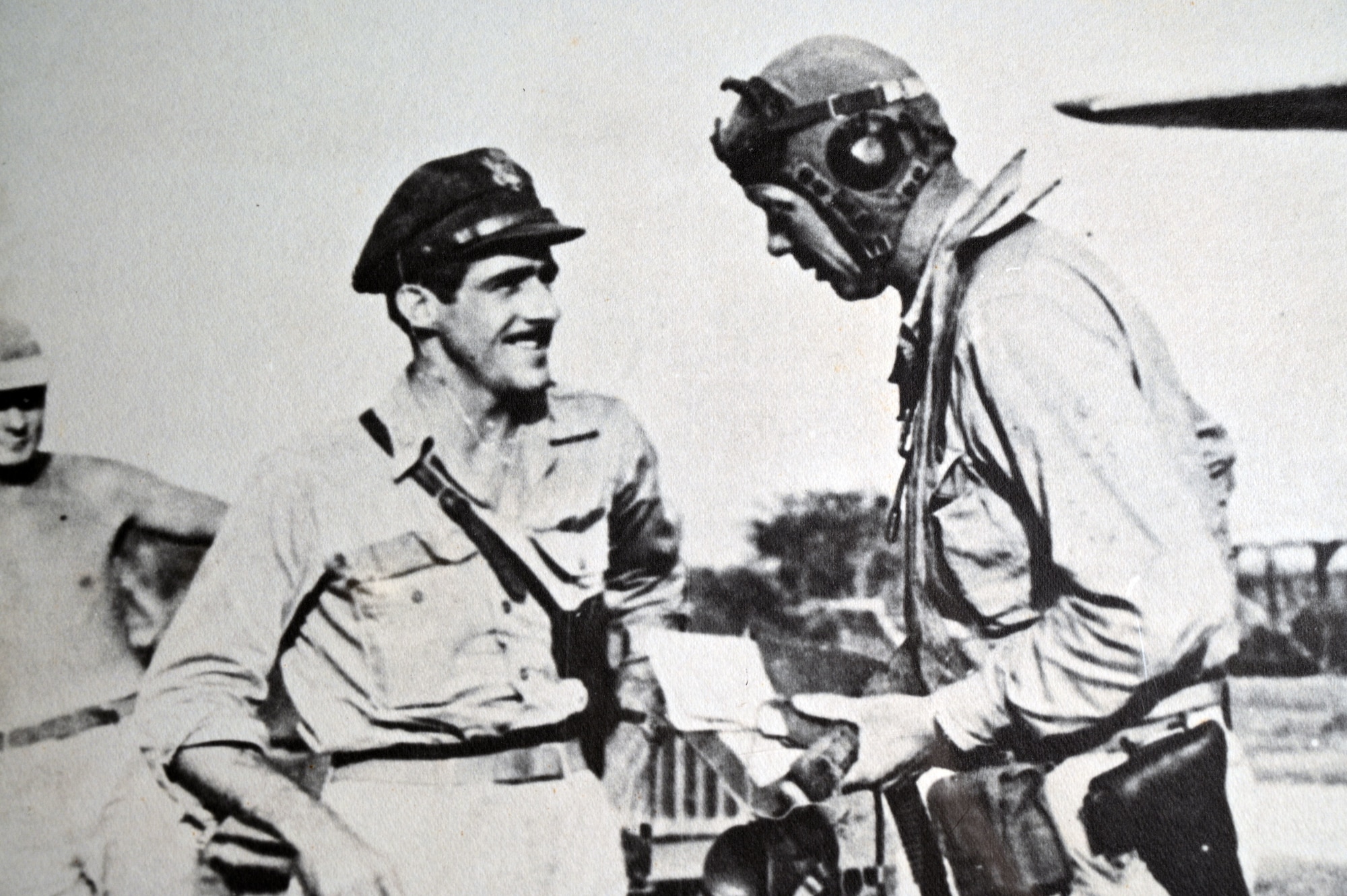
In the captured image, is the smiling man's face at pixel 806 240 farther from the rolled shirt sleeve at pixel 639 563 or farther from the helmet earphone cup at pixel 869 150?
the rolled shirt sleeve at pixel 639 563

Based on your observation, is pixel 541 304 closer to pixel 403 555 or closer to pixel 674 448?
pixel 674 448

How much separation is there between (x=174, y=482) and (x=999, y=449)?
198 centimetres

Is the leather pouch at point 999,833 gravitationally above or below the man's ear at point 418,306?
below

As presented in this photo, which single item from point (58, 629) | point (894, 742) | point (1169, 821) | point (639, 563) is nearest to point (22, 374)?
point (58, 629)

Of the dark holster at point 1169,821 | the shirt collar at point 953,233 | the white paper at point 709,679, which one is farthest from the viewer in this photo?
the shirt collar at point 953,233

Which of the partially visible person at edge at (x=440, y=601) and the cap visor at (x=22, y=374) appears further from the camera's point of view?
the cap visor at (x=22, y=374)

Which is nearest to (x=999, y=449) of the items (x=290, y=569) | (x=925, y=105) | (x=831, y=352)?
(x=831, y=352)

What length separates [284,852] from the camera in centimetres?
257

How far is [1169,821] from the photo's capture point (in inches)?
98.9

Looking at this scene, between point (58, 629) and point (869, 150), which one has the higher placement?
point (869, 150)

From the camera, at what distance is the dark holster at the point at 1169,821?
2508 millimetres

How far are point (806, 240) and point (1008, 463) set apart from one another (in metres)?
0.73

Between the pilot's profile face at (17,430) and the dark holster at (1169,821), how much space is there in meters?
2.65

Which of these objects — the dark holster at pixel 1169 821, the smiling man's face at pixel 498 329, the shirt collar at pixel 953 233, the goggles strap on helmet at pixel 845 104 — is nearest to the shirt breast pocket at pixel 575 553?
the smiling man's face at pixel 498 329
